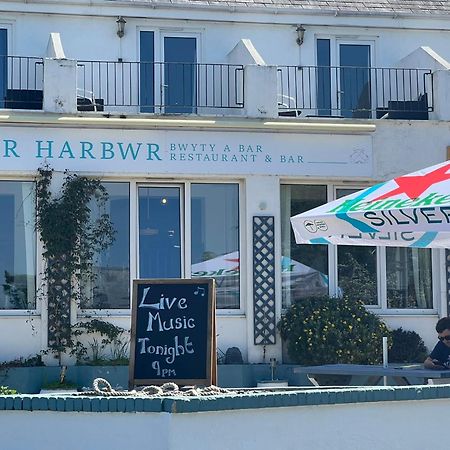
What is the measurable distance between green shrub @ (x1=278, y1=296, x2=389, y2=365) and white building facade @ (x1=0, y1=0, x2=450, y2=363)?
16.1 inches

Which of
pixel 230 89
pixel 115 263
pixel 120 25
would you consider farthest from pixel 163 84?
pixel 115 263

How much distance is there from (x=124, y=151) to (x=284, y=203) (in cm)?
A: 278

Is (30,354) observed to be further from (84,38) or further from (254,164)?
(84,38)

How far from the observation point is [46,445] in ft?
26.6

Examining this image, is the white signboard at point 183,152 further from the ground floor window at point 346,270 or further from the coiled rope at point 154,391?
the coiled rope at point 154,391

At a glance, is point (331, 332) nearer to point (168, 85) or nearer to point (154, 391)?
point (168, 85)

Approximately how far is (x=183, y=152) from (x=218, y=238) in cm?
151

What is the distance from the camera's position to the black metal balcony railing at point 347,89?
758 inches

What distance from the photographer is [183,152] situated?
1719 centimetres

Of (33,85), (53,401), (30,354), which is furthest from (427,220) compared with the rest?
(33,85)

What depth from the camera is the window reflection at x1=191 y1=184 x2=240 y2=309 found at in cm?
1745

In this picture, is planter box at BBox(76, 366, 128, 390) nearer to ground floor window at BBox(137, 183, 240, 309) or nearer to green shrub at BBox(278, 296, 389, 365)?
ground floor window at BBox(137, 183, 240, 309)

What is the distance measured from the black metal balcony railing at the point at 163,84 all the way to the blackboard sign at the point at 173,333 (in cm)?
859

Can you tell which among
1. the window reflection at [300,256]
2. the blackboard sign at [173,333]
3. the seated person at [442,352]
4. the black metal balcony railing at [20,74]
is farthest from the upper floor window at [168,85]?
the blackboard sign at [173,333]
